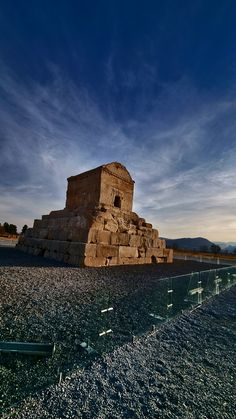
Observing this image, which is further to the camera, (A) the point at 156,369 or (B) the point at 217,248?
(B) the point at 217,248

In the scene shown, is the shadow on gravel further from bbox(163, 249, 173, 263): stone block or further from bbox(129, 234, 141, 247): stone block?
bbox(163, 249, 173, 263): stone block

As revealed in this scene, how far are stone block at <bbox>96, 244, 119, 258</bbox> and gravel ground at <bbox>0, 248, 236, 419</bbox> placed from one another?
590 cm

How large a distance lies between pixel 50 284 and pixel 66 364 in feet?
12.5

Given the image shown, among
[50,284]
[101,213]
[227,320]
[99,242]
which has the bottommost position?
[227,320]

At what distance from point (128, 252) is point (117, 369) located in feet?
34.2

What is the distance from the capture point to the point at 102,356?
10.00 ft

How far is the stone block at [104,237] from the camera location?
11.5 metres

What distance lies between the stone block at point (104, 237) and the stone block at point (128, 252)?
1135 millimetres

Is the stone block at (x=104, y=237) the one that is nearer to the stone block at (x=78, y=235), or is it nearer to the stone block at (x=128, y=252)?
the stone block at (x=78, y=235)

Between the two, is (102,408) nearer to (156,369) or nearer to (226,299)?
(156,369)

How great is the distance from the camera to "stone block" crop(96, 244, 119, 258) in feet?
36.5

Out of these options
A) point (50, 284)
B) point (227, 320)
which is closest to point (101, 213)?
point (50, 284)

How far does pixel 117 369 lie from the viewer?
109 inches

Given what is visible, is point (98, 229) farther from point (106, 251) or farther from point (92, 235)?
point (106, 251)
